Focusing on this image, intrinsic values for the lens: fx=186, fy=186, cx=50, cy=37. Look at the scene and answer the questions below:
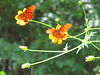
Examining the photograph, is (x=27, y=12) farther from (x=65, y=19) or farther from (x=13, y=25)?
(x=13, y=25)

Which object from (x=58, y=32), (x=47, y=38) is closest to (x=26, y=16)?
(x=58, y=32)

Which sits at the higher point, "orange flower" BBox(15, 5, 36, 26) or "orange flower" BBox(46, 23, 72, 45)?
"orange flower" BBox(15, 5, 36, 26)

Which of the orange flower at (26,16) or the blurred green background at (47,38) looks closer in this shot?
the orange flower at (26,16)

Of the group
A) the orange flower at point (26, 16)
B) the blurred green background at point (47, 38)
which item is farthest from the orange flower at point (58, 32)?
the blurred green background at point (47, 38)

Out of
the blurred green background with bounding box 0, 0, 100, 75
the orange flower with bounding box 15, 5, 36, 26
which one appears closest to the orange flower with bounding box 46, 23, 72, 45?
the orange flower with bounding box 15, 5, 36, 26

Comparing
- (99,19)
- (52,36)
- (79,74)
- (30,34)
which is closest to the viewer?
(52,36)

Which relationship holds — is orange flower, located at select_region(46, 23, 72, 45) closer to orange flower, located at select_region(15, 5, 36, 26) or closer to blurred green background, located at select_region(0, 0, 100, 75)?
orange flower, located at select_region(15, 5, 36, 26)

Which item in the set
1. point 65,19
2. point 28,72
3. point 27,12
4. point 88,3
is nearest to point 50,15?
point 65,19

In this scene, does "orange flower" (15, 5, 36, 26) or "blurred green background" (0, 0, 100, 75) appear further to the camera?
"blurred green background" (0, 0, 100, 75)

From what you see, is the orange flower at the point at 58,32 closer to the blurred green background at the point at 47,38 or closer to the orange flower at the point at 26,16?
the orange flower at the point at 26,16
